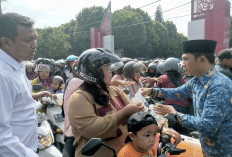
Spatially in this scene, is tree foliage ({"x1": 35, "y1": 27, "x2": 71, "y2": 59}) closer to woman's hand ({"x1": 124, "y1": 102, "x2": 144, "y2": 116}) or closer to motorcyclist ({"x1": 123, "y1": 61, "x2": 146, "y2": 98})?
motorcyclist ({"x1": 123, "y1": 61, "x2": 146, "y2": 98})

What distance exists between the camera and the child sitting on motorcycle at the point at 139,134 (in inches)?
66.7

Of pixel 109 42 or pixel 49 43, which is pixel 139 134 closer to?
pixel 109 42

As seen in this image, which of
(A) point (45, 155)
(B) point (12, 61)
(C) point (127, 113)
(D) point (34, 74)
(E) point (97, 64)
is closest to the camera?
(B) point (12, 61)

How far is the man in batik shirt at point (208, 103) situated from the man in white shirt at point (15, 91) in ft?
4.34

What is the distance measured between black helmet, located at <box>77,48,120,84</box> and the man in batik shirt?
81 centimetres

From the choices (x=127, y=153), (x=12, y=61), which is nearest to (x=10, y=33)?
(x=12, y=61)

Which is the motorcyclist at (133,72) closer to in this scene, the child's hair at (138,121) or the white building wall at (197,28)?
the child's hair at (138,121)

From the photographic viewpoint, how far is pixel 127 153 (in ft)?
5.66

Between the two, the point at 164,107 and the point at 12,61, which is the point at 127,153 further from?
the point at 12,61

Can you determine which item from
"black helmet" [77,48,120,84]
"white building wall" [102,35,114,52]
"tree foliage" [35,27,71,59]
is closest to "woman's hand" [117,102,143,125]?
"black helmet" [77,48,120,84]

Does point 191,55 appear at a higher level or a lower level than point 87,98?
higher

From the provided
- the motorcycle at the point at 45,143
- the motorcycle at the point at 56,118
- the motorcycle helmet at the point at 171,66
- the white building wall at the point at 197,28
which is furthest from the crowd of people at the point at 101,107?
the white building wall at the point at 197,28

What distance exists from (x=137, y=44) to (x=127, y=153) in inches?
1765

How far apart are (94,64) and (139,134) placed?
2.33 feet
